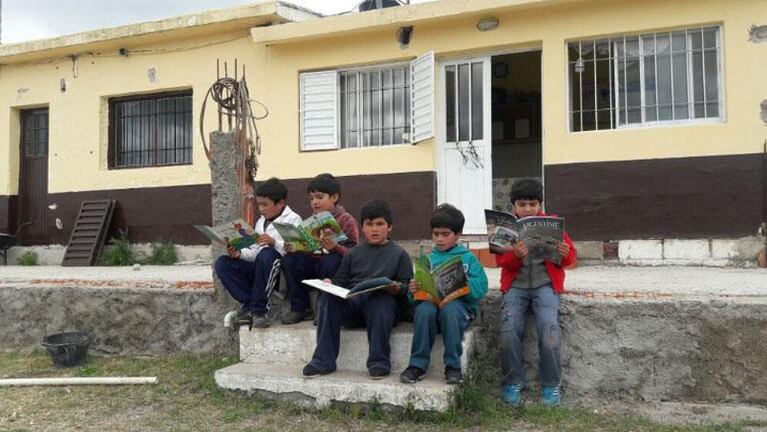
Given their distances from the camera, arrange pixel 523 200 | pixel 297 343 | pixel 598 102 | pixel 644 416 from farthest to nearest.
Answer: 1. pixel 598 102
2. pixel 297 343
3. pixel 523 200
4. pixel 644 416

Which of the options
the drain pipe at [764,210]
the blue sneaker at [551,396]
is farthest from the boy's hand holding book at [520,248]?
the drain pipe at [764,210]

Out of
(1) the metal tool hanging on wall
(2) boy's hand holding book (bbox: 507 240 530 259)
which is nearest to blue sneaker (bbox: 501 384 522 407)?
(2) boy's hand holding book (bbox: 507 240 530 259)

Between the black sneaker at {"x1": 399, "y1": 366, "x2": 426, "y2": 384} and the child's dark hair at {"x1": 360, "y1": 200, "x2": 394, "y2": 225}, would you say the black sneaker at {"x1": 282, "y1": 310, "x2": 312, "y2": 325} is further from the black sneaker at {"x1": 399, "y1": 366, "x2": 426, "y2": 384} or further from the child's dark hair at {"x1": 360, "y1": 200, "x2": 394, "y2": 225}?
the black sneaker at {"x1": 399, "y1": 366, "x2": 426, "y2": 384}

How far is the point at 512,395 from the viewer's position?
390 centimetres

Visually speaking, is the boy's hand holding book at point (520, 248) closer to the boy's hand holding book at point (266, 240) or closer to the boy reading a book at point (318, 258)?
the boy reading a book at point (318, 258)

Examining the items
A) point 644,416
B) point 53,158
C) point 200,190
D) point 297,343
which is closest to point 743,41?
point 644,416

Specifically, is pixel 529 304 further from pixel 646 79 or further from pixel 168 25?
pixel 168 25

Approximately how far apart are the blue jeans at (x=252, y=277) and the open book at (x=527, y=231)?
148cm

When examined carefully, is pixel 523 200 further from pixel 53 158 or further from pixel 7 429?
pixel 53 158

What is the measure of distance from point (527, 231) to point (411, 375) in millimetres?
1041

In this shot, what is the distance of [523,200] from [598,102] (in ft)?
12.8

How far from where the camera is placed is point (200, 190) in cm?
937

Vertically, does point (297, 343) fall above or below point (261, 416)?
above

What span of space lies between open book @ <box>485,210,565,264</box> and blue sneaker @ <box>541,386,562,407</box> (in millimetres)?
778
